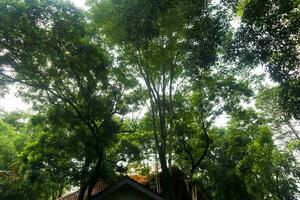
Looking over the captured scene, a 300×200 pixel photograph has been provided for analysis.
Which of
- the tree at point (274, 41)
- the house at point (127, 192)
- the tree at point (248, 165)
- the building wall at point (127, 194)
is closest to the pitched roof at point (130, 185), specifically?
the house at point (127, 192)

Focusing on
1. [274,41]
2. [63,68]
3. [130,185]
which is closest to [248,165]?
[130,185]

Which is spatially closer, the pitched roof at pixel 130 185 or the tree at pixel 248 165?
→ the tree at pixel 248 165

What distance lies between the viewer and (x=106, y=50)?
15.7 meters

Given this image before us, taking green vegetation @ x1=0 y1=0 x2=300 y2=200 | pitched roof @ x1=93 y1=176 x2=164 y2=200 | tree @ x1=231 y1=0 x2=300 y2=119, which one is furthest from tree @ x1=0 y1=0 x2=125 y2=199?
tree @ x1=231 y1=0 x2=300 y2=119

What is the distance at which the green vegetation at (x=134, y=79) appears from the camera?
11.1 m

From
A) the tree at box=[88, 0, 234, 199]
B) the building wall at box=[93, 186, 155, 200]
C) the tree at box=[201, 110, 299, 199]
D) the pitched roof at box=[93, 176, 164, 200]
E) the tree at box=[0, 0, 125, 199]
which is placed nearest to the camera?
the tree at box=[88, 0, 234, 199]

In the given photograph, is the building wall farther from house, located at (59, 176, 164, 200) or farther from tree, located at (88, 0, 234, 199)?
tree, located at (88, 0, 234, 199)

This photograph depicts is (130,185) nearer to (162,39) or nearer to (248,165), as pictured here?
(248,165)

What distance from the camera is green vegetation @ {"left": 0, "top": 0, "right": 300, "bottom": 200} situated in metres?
11.1

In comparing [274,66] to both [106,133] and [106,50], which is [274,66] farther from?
[106,133]

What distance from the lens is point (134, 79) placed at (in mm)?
16609

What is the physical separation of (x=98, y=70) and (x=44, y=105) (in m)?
4.89

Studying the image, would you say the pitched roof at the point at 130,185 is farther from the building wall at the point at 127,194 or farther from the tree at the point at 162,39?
the tree at the point at 162,39

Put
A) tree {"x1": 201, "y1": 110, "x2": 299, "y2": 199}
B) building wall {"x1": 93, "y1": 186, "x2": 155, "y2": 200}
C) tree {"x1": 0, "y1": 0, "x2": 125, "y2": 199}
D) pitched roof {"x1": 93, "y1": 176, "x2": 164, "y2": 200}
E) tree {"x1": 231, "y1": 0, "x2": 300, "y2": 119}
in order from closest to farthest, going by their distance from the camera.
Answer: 1. tree {"x1": 231, "y1": 0, "x2": 300, "y2": 119}
2. tree {"x1": 0, "y1": 0, "x2": 125, "y2": 199}
3. tree {"x1": 201, "y1": 110, "x2": 299, "y2": 199}
4. pitched roof {"x1": 93, "y1": 176, "x2": 164, "y2": 200}
5. building wall {"x1": 93, "y1": 186, "x2": 155, "y2": 200}
